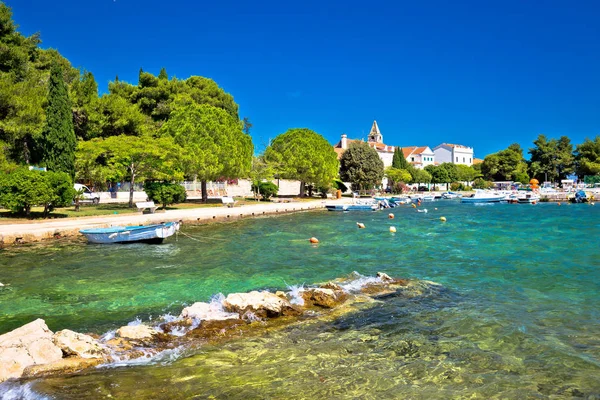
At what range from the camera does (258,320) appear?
8.52 metres

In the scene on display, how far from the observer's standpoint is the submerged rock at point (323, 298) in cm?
962

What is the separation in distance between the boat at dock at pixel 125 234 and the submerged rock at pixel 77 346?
12.8m

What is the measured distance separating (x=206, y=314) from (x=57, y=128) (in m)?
26.1

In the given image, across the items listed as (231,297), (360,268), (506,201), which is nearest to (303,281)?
(360,268)

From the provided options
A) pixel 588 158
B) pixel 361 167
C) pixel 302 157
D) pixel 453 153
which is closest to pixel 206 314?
pixel 302 157

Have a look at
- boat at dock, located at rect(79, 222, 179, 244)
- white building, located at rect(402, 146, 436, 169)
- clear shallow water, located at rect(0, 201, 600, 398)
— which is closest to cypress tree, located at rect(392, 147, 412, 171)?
white building, located at rect(402, 146, 436, 169)

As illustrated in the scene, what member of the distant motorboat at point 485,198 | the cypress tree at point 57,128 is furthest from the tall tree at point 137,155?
the distant motorboat at point 485,198

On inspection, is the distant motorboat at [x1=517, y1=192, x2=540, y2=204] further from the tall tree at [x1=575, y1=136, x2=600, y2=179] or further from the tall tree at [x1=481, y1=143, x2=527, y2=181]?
the tall tree at [x1=481, y1=143, x2=527, y2=181]

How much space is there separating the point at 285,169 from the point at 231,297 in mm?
45495

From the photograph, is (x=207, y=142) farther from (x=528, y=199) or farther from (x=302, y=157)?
(x=528, y=199)

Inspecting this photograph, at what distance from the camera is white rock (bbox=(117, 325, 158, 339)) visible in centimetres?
742

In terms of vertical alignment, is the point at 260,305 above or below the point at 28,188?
below

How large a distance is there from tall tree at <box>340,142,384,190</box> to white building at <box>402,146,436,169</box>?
48.0m

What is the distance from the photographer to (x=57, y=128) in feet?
95.8
